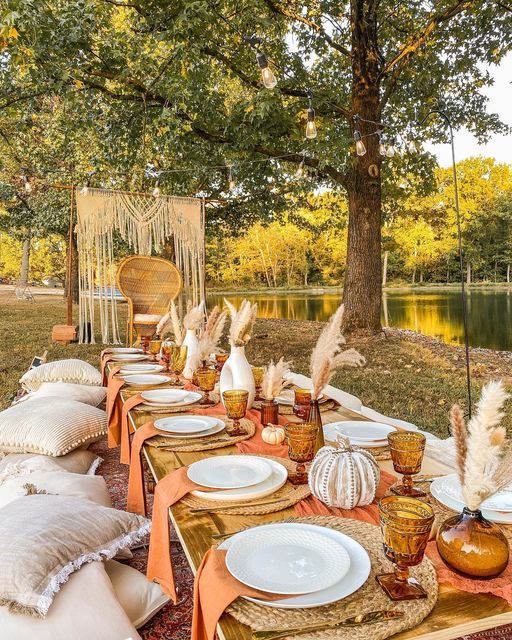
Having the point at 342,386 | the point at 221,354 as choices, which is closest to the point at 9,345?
the point at 342,386

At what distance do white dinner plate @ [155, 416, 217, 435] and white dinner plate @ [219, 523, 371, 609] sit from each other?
0.69 metres

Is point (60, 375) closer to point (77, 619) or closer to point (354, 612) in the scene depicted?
point (77, 619)

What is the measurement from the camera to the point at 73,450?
2.60 metres

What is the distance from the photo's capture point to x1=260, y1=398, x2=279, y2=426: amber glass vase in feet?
5.51

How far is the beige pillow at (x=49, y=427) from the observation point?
2422mm

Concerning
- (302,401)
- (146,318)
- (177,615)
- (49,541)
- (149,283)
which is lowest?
(177,615)

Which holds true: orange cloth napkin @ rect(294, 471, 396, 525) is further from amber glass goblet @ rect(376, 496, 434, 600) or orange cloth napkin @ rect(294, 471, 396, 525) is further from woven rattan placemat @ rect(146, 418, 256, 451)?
woven rattan placemat @ rect(146, 418, 256, 451)

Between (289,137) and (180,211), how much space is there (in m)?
1.75

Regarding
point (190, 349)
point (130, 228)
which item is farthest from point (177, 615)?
point (130, 228)

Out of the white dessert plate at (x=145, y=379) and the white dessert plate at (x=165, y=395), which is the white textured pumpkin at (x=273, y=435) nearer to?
the white dessert plate at (x=165, y=395)

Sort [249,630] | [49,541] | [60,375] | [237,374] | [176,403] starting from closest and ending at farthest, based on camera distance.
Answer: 1. [249,630]
2. [49,541]
3. [237,374]
4. [176,403]
5. [60,375]

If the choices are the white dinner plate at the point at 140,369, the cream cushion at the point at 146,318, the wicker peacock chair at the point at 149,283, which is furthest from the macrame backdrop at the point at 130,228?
the white dinner plate at the point at 140,369

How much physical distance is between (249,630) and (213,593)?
0.09 m

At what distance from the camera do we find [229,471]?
1.25m
